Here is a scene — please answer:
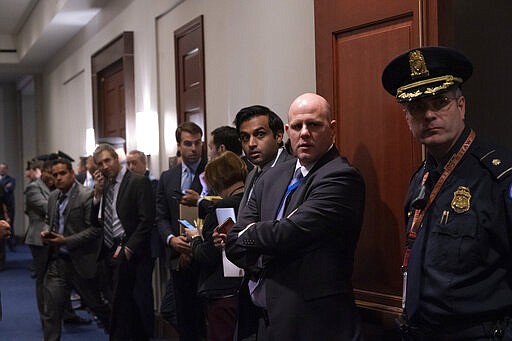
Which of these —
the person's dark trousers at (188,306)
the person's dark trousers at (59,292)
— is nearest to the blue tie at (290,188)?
the person's dark trousers at (188,306)

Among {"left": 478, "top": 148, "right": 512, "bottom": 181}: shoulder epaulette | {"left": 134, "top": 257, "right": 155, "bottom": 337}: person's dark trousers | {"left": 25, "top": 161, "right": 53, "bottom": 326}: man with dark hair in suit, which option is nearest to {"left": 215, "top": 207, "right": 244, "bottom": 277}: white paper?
{"left": 478, "top": 148, "right": 512, "bottom": 181}: shoulder epaulette

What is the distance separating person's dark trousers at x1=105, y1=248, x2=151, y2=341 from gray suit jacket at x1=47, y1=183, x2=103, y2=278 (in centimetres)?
14

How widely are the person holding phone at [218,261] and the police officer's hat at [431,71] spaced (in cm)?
163

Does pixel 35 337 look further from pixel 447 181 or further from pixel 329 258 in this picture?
pixel 447 181

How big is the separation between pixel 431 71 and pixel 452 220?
47cm

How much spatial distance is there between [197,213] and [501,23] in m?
2.03

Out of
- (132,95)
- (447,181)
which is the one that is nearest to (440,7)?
(447,181)

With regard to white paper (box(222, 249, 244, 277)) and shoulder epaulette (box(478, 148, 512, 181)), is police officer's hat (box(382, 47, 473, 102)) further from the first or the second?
white paper (box(222, 249, 244, 277))

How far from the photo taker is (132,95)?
796 centimetres

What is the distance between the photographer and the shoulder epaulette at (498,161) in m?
2.35

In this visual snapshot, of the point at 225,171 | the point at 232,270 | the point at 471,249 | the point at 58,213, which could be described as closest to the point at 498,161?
the point at 471,249

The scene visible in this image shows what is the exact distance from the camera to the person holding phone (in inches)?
163

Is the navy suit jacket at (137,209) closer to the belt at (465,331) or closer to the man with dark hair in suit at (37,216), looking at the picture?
the man with dark hair in suit at (37,216)

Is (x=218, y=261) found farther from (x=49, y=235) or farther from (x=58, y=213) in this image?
(x=58, y=213)
